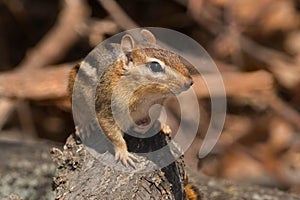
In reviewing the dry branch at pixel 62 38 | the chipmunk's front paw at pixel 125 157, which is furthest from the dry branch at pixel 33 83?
the chipmunk's front paw at pixel 125 157

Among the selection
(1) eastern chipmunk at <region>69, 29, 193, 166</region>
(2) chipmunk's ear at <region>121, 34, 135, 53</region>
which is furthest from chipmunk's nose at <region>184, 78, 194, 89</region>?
(2) chipmunk's ear at <region>121, 34, 135, 53</region>

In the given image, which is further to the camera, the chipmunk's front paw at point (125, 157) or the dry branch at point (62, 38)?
the dry branch at point (62, 38)

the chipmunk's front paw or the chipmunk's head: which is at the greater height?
the chipmunk's head

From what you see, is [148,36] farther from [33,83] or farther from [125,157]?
[33,83]

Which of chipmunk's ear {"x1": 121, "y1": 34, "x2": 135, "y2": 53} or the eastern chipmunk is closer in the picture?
the eastern chipmunk

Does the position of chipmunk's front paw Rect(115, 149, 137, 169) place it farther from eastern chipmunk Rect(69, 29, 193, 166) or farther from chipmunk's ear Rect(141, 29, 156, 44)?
chipmunk's ear Rect(141, 29, 156, 44)

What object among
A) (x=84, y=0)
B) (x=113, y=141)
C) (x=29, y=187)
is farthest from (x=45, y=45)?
(x=113, y=141)

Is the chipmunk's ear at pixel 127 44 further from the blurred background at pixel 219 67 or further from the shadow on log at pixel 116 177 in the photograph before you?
the blurred background at pixel 219 67
